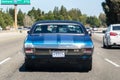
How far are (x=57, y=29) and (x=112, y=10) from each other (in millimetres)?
65232

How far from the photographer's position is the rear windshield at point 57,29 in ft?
44.5

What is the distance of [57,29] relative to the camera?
44.9 ft

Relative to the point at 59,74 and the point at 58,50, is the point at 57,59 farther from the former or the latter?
the point at 59,74

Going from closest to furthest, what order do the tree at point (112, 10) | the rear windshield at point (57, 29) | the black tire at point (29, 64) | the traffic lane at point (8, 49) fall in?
the black tire at point (29, 64) → the rear windshield at point (57, 29) → the traffic lane at point (8, 49) → the tree at point (112, 10)

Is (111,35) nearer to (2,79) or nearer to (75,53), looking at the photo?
(75,53)

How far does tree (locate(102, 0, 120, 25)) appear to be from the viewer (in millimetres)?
74312

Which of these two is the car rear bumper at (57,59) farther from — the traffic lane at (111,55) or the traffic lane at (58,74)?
the traffic lane at (111,55)

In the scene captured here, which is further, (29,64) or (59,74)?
(29,64)

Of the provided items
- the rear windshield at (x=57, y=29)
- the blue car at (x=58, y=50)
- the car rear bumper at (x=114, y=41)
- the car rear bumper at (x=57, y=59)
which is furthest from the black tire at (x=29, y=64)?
the car rear bumper at (x=114, y=41)

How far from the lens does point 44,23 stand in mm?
13891

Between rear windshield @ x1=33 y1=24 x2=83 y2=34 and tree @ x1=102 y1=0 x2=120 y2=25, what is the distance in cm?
6067

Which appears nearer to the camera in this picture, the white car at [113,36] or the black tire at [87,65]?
the black tire at [87,65]

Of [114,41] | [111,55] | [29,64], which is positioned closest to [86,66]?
[29,64]

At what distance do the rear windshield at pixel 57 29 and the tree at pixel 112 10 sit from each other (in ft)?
199
